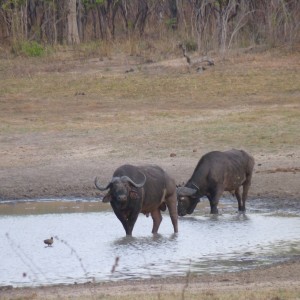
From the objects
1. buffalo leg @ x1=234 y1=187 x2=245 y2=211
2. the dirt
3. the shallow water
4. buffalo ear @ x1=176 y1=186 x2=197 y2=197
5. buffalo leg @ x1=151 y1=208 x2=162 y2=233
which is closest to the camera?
the shallow water

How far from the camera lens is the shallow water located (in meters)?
11.1

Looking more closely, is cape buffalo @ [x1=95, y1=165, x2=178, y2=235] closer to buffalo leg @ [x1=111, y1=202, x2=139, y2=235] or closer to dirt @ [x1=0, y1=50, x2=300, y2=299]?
buffalo leg @ [x1=111, y1=202, x2=139, y2=235]

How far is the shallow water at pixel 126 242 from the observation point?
11.1 meters

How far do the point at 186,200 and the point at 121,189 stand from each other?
2.33m

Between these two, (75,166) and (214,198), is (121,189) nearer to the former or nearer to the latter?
(214,198)

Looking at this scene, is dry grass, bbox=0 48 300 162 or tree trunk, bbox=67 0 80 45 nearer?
dry grass, bbox=0 48 300 162

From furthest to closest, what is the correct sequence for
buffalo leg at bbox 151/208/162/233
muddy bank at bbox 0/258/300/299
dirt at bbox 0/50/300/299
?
dirt at bbox 0/50/300/299, buffalo leg at bbox 151/208/162/233, muddy bank at bbox 0/258/300/299

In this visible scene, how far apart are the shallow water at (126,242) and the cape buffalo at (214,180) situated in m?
0.22

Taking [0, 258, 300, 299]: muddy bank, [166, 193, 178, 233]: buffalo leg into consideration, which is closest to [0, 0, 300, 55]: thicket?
[166, 193, 178, 233]: buffalo leg

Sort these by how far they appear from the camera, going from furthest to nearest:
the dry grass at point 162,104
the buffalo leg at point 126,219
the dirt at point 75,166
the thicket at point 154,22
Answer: the thicket at point 154,22
the dry grass at point 162,104
the dirt at point 75,166
the buffalo leg at point 126,219

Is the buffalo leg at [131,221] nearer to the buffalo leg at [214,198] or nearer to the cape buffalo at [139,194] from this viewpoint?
the cape buffalo at [139,194]

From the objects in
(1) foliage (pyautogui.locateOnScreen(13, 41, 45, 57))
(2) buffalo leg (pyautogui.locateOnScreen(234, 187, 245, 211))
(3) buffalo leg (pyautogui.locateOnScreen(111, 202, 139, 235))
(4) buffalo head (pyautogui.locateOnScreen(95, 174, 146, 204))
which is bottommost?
(2) buffalo leg (pyautogui.locateOnScreen(234, 187, 245, 211))

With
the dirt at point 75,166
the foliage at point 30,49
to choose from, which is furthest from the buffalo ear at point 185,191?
the foliage at point 30,49

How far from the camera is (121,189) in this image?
13148 mm
